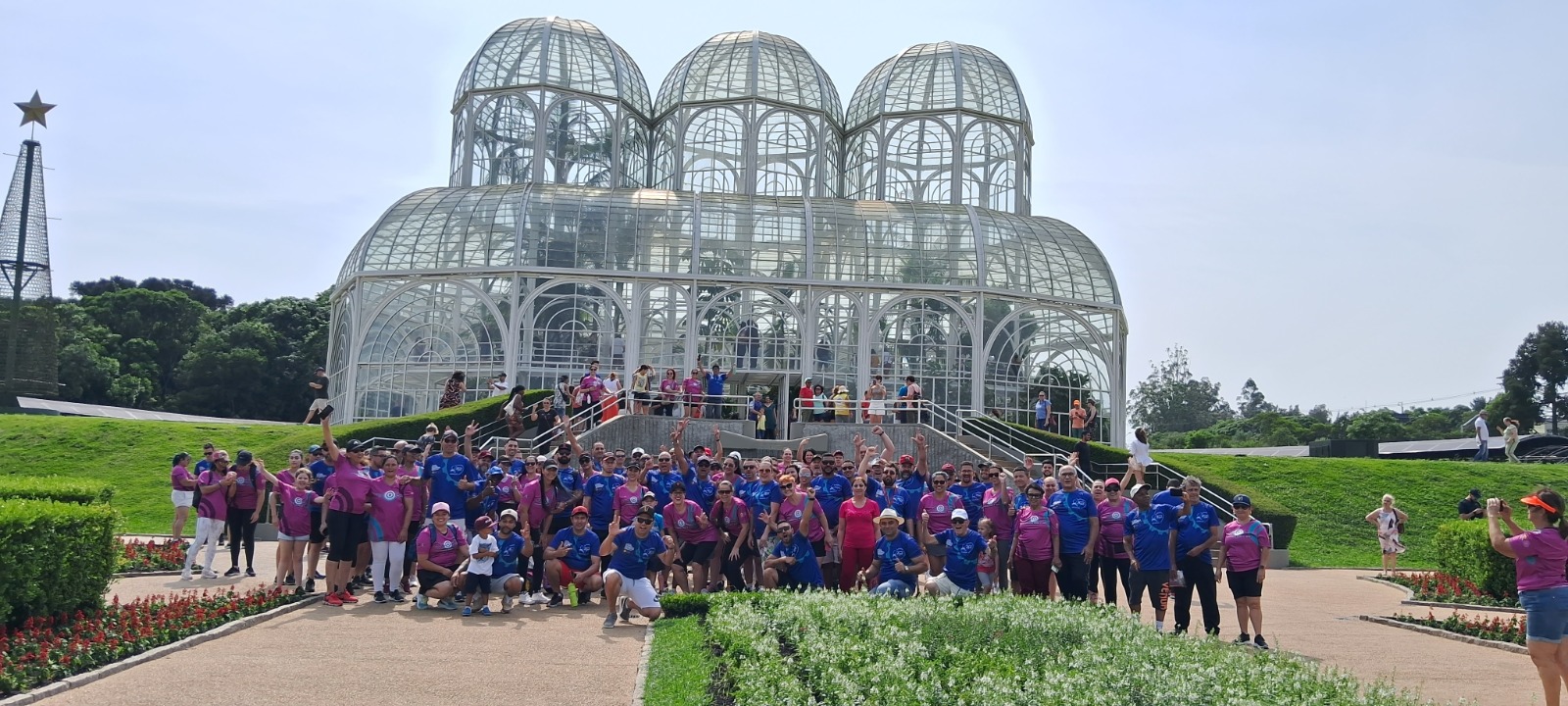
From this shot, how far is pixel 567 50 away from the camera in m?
39.5

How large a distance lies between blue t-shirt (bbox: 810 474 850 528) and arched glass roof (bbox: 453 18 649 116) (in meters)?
27.6

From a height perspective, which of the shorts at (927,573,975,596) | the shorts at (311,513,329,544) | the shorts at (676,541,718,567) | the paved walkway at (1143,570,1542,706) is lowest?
the paved walkway at (1143,570,1542,706)

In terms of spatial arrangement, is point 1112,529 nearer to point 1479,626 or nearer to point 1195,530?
point 1195,530

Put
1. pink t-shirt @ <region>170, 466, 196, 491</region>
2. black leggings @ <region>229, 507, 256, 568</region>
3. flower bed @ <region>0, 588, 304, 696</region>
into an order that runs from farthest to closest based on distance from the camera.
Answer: pink t-shirt @ <region>170, 466, 196, 491</region>
black leggings @ <region>229, 507, 256, 568</region>
flower bed @ <region>0, 588, 304, 696</region>

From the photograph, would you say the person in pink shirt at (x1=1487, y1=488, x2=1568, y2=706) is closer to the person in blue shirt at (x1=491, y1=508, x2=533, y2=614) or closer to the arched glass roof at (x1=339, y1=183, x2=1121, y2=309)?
the person in blue shirt at (x1=491, y1=508, x2=533, y2=614)

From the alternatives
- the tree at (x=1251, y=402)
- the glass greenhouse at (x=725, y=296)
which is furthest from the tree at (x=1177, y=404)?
the glass greenhouse at (x=725, y=296)

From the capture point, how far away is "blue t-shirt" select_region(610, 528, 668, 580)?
40.8 ft

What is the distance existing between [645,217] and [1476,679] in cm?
2482

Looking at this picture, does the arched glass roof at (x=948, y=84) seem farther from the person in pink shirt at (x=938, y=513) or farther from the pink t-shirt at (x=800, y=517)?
the pink t-shirt at (x=800, y=517)

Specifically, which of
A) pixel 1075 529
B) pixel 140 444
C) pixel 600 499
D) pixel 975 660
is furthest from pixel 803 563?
pixel 140 444

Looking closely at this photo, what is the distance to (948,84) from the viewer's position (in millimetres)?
40031

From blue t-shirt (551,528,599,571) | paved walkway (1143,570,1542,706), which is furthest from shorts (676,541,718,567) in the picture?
paved walkway (1143,570,1542,706)

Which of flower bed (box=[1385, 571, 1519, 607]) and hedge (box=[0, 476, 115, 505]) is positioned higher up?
hedge (box=[0, 476, 115, 505])

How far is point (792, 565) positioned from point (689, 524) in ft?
4.23
